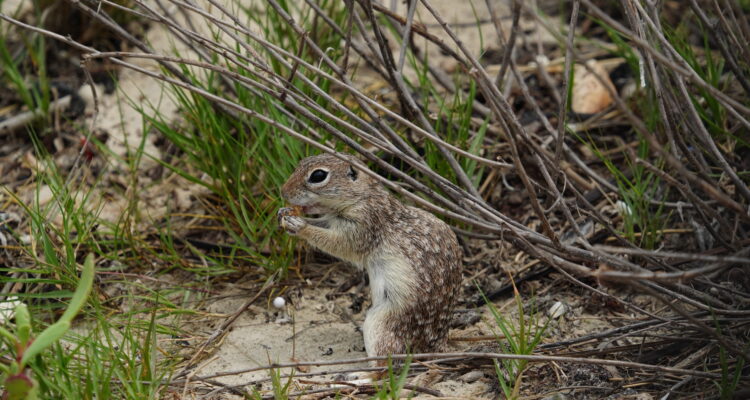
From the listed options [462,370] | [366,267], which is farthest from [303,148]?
[462,370]

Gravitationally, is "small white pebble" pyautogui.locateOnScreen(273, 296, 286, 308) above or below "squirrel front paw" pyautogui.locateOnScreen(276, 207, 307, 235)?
below

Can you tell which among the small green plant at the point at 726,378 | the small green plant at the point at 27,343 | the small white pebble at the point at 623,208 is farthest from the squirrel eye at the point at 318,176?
the small green plant at the point at 726,378

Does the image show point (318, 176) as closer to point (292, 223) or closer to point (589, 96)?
point (292, 223)

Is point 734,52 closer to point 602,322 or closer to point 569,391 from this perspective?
point 602,322

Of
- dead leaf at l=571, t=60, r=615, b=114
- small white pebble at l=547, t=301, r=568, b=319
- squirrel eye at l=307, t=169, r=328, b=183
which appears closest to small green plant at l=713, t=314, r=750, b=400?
small white pebble at l=547, t=301, r=568, b=319

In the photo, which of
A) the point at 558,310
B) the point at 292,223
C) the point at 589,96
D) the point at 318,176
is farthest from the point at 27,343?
the point at 589,96

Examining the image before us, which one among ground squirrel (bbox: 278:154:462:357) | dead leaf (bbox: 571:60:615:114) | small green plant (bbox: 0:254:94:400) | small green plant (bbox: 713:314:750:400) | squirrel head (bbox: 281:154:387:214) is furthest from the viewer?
dead leaf (bbox: 571:60:615:114)

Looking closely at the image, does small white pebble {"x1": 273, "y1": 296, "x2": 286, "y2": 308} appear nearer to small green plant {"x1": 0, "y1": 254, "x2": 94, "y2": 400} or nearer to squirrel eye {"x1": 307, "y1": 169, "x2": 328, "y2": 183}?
squirrel eye {"x1": 307, "y1": 169, "x2": 328, "y2": 183}
